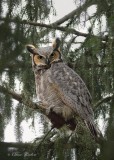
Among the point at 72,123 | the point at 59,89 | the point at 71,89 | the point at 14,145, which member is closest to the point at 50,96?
the point at 59,89

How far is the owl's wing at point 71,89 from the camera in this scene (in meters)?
3.43

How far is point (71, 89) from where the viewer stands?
368 centimetres

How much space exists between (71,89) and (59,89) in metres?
0.11

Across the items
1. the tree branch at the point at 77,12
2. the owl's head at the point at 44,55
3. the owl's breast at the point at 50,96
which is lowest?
the owl's breast at the point at 50,96

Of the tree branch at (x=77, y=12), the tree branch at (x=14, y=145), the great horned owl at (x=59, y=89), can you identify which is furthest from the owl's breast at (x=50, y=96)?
the tree branch at (x=14, y=145)

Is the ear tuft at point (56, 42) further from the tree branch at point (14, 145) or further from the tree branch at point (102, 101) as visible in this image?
the tree branch at point (14, 145)

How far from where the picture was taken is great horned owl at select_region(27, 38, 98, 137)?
3348 mm

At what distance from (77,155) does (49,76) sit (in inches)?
72.9

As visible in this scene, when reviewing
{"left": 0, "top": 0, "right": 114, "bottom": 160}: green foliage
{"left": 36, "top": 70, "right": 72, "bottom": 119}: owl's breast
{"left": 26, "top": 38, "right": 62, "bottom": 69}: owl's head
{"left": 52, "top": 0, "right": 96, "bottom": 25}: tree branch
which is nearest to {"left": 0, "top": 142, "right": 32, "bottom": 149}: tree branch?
{"left": 0, "top": 0, "right": 114, "bottom": 160}: green foliage

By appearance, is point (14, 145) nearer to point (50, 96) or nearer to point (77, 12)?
point (77, 12)

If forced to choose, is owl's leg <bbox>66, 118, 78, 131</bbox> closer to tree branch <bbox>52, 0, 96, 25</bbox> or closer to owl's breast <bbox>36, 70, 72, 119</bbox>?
owl's breast <bbox>36, 70, 72, 119</bbox>

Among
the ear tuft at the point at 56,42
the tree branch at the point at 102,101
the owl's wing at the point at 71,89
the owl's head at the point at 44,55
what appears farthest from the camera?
the owl's head at the point at 44,55

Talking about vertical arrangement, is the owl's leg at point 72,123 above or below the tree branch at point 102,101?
below

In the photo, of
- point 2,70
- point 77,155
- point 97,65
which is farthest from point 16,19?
point 97,65
